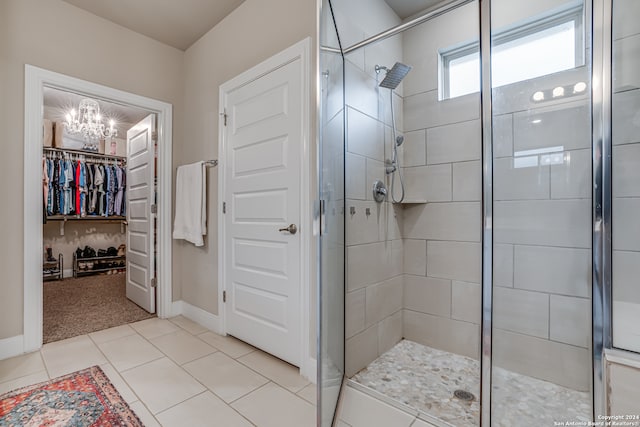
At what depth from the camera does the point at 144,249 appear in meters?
2.94

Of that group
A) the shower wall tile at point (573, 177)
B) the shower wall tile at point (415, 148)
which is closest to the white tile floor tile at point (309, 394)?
the shower wall tile at point (415, 148)

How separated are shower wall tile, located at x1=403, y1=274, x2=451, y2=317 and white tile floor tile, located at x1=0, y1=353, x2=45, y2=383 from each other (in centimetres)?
251

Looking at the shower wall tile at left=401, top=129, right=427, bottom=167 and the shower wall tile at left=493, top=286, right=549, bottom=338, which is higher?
the shower wall tile at left=401, top=129, right=427, bottom=167

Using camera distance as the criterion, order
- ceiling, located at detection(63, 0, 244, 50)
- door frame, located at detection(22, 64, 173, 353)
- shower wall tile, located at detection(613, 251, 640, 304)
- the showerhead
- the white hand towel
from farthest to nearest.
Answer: the white hand towel < ceiling, located at detection(63, 0, 244, 50) < door frame, located at detection(22, 64, 173, 353) < the showerhead < shower wall tile, located at detection(613, 251, 640, 304)

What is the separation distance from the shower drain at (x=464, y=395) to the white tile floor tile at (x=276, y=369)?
842mm

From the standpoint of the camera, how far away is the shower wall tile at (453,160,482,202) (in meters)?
1.89

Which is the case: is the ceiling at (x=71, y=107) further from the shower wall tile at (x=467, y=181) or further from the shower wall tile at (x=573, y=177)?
the shower wall tile at (x=573, y=177)

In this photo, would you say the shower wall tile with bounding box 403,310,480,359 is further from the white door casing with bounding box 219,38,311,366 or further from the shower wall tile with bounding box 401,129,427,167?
the shower wall tile with bounding box 401,129,427,167

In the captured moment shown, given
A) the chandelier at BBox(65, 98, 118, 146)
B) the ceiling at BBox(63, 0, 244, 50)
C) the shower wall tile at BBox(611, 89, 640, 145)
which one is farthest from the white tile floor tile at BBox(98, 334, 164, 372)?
the shower wall tile at BBox(611, 89, 640, 145)

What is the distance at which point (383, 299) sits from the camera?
2004mm

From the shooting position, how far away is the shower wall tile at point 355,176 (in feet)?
5.31

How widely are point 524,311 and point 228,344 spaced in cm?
203

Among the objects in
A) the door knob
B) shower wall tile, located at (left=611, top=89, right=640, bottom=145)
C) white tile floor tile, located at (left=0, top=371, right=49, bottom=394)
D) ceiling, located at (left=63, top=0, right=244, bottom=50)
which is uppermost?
ceiling, located at (left=63, top=0, right=244, bottom=50)

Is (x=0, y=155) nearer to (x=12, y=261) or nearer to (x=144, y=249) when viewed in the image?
(x=12, y=261)
